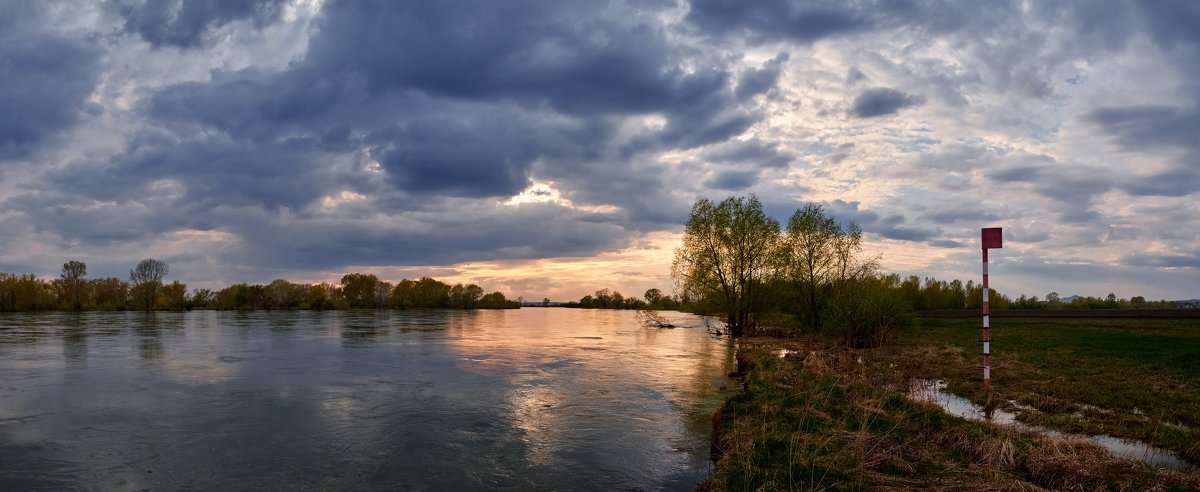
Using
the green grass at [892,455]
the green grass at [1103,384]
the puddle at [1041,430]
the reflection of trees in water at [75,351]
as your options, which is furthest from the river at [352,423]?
the green grass at [1103,384]

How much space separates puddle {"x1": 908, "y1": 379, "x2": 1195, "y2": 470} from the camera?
7265 mm

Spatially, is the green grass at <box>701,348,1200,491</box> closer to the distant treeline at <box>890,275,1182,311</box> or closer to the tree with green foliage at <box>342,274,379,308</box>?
the distant treeline at <box>890,275,1182,311</box>

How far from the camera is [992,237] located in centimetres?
1262

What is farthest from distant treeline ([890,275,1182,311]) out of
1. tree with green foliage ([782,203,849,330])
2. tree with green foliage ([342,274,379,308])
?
tree with green foliage ([342,274,379,308])

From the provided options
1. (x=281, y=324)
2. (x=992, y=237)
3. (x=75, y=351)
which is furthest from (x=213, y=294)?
(x=992, y=237)

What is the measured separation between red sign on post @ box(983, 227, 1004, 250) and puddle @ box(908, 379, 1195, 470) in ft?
10.4

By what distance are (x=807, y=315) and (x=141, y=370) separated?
105 feet

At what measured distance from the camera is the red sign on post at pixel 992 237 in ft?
40.9

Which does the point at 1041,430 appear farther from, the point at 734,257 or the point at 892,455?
the point at 734,257

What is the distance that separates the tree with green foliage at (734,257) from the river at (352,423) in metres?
20.2

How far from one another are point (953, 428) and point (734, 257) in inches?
1291

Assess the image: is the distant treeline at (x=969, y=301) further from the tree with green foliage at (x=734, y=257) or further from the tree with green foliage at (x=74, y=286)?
the tree with green foliage at (x=74, y=286)

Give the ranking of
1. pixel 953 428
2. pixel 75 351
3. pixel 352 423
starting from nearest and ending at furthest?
1. pixel 953 428
2. pixel 352 423
3. pixel 75 351

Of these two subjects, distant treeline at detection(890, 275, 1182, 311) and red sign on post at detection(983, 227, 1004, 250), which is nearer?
red sign on post at detection(983, 227, 1004, 250)
